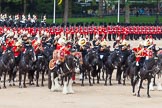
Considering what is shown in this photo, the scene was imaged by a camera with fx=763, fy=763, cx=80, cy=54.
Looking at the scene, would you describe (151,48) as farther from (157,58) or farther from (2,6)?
(2,6)

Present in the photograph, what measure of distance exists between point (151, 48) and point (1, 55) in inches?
276

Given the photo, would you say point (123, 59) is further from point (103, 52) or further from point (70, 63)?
point (70, 63)

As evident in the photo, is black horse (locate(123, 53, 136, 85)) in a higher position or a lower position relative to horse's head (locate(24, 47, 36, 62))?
lower

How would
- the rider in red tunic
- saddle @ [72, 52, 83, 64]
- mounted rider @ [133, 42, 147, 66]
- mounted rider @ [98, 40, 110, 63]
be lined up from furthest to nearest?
1. mounted rider @ [98, 40, 110, 63]
2. the rider in red tunic
3. saddle @ [72, 52, 83, 64]
4. mounted rider @ [133, 42, 147, 66]

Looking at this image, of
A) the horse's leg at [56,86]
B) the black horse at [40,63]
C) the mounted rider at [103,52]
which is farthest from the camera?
the mounted rider at [103,52]

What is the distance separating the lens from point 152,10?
9956cm

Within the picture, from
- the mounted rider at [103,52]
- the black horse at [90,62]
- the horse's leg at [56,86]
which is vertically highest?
the mounted rider at [103,52]

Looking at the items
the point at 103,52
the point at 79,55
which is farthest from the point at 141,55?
the point at 103,52

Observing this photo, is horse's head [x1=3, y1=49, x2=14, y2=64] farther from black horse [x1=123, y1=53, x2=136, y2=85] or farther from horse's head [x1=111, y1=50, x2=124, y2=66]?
black horse [x1=123, y1=53, x2=136, y2=85]

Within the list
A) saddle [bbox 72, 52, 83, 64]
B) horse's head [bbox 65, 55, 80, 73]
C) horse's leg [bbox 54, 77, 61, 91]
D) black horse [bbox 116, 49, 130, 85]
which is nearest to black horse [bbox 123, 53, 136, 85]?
black horse [bbox 116, 49, 130, 85]

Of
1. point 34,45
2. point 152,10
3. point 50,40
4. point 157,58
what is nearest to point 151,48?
point 157,58

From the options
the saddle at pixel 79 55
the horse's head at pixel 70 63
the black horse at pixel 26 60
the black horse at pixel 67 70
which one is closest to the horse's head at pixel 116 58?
the saddle at pixel 79 55

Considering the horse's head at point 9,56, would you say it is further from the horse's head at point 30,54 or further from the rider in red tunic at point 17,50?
the horse's head at point 30,54

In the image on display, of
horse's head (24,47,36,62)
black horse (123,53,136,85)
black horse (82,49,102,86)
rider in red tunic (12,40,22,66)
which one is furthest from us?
black horse (82,49,102,86)
